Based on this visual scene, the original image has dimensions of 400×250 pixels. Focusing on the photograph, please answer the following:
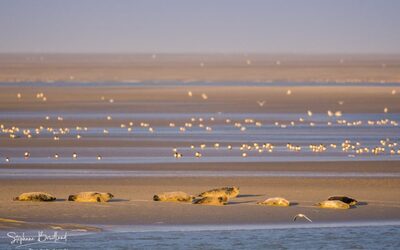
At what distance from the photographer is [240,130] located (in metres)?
35.9

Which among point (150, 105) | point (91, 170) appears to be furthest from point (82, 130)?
point (150, 105)

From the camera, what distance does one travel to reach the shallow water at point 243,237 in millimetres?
14742

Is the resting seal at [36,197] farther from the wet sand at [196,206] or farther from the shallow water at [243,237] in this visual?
the shallow water at [243,237]

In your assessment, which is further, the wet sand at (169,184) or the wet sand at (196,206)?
the wet sand at (169,184)

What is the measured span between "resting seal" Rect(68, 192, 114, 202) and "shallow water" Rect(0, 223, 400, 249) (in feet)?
7.03

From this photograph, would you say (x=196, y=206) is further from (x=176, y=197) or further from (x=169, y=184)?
(x=169, y=184)

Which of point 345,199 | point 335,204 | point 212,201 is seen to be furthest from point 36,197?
point 345,199

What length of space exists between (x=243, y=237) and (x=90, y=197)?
3.63 meters

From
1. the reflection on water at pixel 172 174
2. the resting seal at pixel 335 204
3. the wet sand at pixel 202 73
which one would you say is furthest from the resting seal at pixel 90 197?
the wet sand at pixel 202 73

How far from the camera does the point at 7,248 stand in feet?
47.1

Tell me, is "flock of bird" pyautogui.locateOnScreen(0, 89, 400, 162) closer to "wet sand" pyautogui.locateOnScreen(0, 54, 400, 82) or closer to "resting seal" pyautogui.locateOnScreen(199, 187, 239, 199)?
"resting seal" pyautogui.locateOnScreen(199, 187, 239, 199)

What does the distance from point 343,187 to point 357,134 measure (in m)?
13.4

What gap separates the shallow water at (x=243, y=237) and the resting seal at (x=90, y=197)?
2.14m

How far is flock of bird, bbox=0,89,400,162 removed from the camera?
1117 inches
